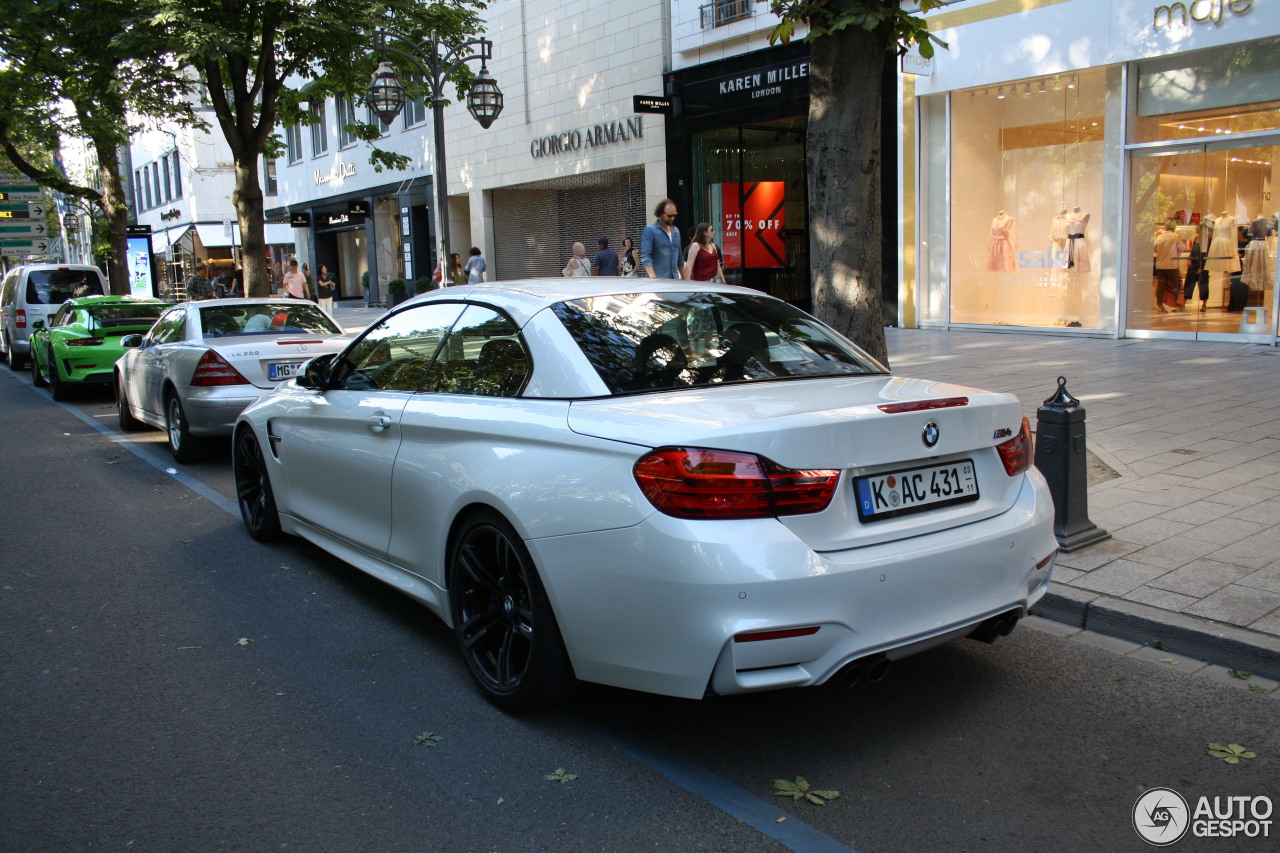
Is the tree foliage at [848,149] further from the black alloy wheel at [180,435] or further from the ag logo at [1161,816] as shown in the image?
the black alloy wheel at [180,435]

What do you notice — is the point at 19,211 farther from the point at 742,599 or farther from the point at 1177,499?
the point at 742,599

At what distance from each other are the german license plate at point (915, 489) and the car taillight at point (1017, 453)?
0.20 meters

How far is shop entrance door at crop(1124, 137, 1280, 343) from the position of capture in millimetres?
13578

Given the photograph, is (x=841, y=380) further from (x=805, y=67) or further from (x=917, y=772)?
(x=805, y=67)

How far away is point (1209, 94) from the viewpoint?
13.7 metres

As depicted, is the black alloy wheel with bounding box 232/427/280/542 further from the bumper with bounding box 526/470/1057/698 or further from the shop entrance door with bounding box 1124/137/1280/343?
the shop entrance door with bounding box 1124/137/1280/343

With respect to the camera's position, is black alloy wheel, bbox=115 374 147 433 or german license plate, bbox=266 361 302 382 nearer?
german license plate, bbox=266 361 302 382

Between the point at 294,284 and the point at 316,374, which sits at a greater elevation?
the point at 294,284

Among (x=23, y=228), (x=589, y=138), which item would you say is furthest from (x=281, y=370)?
(x=23, y=228)

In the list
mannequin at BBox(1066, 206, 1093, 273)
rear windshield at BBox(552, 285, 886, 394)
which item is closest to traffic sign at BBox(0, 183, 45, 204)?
mannequin at BBox(1066, 206, 1093, 273)

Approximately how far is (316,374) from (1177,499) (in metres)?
5.00

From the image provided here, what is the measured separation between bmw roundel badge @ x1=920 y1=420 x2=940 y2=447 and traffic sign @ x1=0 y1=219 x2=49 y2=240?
33.5 metres

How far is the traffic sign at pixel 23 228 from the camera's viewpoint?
98.6 feet

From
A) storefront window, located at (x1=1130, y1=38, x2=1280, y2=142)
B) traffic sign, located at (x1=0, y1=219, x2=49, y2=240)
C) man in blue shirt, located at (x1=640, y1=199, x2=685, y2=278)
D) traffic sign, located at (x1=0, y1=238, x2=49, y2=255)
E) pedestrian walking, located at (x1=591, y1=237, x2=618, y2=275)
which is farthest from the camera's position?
traffic sign, located at (x1=0, y1=238, x2=49, y2=255)
